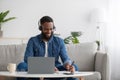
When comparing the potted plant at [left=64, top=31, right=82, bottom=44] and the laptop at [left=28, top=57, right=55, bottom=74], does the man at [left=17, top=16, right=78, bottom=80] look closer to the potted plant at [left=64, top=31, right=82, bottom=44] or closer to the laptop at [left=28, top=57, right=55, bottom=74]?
the laptop at [left=28, top=57, right=55, bottom=74]

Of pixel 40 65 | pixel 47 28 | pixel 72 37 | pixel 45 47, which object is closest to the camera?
pixel 40 65

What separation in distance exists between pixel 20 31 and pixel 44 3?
0.66m

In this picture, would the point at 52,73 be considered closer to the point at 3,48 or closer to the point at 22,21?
the point at 3,48

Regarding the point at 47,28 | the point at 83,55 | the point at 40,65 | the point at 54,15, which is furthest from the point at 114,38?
the point at 40,65

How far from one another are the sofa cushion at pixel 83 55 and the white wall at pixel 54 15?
1.15m

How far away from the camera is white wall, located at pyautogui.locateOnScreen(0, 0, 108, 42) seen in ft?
15.5

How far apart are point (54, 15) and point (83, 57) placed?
1378 millimetres

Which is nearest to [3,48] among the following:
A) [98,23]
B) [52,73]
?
[52,73]

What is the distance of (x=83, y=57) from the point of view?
3746 millimetres

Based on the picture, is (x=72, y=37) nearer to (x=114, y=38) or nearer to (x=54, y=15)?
(x=54, y=15)

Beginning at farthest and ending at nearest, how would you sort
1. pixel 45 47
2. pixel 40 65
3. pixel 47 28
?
pixel 45 47 → pixel 47 28 → pixel 40 65

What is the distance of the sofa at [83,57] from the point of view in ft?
11.3

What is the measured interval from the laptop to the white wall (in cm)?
260

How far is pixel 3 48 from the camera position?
3570 millimetres
